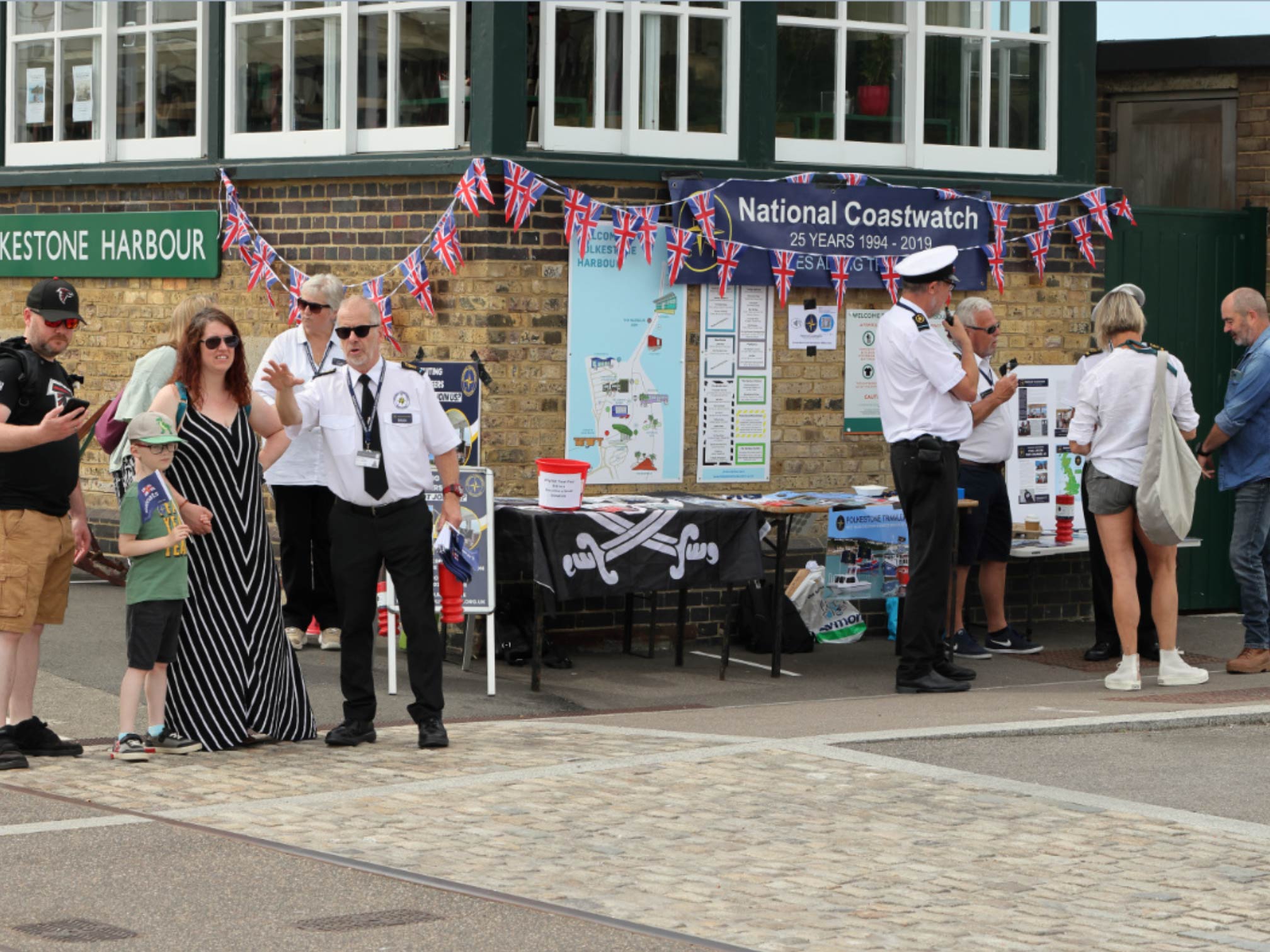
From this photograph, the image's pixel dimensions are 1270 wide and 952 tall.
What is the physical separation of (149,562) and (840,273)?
517 cm

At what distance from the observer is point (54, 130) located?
13133 millimetres

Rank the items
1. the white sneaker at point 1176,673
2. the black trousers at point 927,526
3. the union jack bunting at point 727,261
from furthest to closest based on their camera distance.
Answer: the union jack bunting at point 727,261 → the white sneaker at point 1176,673 → the black trousers at point 927,526

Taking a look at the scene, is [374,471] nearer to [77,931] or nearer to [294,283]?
[77,931]

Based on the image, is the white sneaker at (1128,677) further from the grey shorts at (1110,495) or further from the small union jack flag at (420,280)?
the small union jack flag at (420,280)

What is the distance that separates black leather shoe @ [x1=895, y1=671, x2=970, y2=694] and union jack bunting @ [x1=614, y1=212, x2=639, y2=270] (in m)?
2.80

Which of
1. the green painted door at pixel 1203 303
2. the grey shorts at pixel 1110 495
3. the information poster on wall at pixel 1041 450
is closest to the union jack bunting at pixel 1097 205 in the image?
the green painted door at pixel 1203 303

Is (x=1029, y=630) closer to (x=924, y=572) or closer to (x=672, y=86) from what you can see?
(x=924, y=572)

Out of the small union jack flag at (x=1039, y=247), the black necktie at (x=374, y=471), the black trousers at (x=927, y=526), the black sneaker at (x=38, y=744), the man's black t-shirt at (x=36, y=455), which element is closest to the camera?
the man's black t-shirt at (x=36, y=455)

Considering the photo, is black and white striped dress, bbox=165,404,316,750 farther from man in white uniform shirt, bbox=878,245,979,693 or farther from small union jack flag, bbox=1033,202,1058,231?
small union jack flag, bbox=1033,202,1058,231

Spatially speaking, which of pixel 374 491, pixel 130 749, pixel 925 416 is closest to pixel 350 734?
pixel 130 749

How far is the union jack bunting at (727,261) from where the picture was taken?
36.4 ft

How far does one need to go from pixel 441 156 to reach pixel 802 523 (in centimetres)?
281

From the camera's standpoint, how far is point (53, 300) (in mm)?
7438

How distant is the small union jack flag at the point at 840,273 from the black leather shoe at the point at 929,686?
2568 mm
